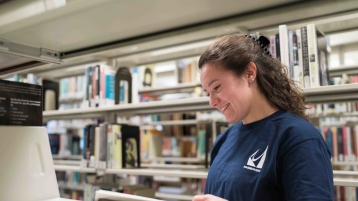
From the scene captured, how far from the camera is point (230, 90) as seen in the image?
939 millimetres

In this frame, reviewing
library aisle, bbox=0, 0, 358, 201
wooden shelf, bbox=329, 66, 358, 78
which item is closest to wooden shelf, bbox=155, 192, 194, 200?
library aisle, bbox=0, 0, 358, 201

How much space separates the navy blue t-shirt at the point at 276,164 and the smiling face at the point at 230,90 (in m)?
0.06

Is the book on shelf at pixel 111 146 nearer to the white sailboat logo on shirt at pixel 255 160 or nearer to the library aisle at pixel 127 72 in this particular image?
the library aisle at pixel 127 72

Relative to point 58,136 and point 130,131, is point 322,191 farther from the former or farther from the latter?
point 58,136

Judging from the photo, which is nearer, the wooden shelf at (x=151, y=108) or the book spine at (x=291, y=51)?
the book spine at (x=291, y=51)

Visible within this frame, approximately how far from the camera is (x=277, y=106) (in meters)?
0.95

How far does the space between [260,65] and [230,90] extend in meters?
0.13

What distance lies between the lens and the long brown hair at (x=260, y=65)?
0.95m

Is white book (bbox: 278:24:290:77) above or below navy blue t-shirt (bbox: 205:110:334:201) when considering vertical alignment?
above

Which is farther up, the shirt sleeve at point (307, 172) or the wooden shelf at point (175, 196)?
the shirt sleeve at point (307, 172)

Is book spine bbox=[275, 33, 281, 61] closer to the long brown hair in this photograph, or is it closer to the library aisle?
the library aisle

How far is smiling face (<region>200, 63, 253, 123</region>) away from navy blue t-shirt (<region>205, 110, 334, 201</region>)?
6 cm

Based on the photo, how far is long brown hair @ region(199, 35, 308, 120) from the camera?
95 centimetres

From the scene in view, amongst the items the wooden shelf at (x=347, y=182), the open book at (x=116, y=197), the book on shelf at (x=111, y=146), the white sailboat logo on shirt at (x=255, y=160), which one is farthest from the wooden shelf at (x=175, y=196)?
the open book at (x=116, y=197)
